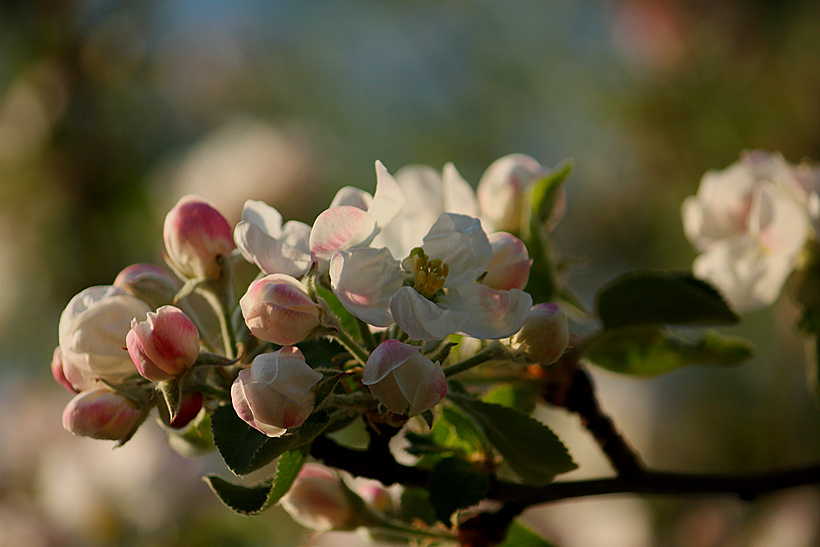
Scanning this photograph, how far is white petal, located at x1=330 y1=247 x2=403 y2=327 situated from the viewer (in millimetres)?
492

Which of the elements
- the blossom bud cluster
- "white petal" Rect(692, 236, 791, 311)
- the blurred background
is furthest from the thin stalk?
the blurred background

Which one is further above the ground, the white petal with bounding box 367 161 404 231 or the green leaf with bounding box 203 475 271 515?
the white petal with bounding box 367 161 404 231

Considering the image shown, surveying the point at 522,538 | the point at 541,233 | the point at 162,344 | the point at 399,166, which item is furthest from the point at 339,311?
the point at 399,166

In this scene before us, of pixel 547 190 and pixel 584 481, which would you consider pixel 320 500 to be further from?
pixel 547 190

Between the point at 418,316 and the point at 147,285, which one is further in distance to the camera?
the point at 147,285

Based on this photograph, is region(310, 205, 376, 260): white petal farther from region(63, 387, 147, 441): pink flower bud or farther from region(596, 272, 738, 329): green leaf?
region(596, 272, 738, 329): green leaf

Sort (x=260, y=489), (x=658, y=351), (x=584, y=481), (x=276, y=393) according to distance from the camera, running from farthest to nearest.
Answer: (x=658, y=351) < (x=584, y=481) < (x=260, y=489) < (x=276, y=393)

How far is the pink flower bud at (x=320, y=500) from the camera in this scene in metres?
0.69

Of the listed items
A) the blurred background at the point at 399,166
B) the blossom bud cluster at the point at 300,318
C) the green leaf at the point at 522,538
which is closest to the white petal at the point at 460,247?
the blossom bud cluster at the point at 300,318

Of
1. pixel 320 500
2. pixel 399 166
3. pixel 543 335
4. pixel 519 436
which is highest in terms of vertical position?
pixel 543 335

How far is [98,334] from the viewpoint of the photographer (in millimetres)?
538

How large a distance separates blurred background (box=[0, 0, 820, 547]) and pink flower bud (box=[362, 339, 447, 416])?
1170mm

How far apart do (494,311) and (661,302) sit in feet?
1.01

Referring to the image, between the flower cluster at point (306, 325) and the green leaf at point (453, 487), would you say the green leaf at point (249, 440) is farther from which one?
the green leaf at point (453, 487)
